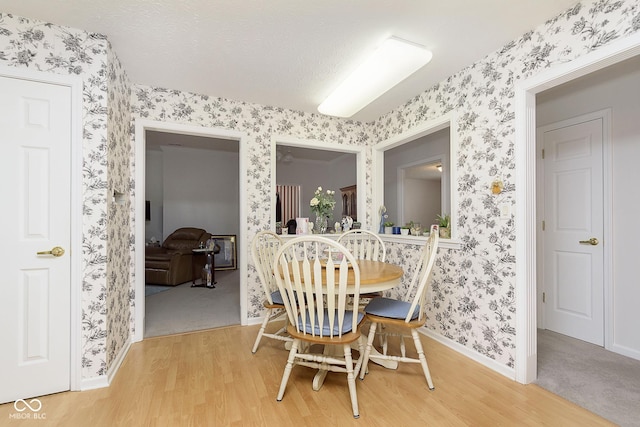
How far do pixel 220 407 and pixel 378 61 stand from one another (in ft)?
8.39

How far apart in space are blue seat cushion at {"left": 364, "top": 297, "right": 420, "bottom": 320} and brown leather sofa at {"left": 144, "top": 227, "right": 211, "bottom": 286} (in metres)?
3.90

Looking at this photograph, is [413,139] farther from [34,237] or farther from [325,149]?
[34,237]

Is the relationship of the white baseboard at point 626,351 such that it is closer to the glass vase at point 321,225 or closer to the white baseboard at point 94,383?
the glass vase at point 321,225

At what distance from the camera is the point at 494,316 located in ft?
7.11

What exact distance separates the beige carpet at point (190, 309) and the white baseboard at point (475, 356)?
205 cm

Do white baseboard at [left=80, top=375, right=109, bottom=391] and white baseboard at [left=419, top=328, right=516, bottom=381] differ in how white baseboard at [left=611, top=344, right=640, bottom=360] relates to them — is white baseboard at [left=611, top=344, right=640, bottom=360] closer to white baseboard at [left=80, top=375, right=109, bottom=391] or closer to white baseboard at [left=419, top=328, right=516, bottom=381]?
white baseboard at [left=419, top=328, right=516, bottom=381]

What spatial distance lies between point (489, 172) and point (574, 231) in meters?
1.36

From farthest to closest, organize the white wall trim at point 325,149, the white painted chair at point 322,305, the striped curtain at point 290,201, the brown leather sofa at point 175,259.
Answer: the striped curtain at point 290,201 < the brown leather sofa at point 175,259 < the white wall trim at point 325,149 < the white painted chair at point 322,305

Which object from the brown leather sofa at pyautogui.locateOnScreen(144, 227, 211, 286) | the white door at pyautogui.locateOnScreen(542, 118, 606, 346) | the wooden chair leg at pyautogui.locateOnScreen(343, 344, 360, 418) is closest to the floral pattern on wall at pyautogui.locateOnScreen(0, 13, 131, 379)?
the wooden chair leg at pyautogui.locateOnScreen(343, 344, 360, 418)

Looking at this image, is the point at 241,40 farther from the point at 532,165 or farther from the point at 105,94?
the point at 532,165

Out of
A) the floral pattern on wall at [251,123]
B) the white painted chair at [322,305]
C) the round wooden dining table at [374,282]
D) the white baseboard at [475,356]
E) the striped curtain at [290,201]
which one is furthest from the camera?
the striped curtain at [290,201]

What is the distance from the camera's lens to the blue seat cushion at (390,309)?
6.34ft

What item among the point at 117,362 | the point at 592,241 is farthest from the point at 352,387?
the point at 592,241

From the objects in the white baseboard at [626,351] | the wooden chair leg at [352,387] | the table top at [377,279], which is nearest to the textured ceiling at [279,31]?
the table top at [377,279]
